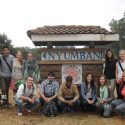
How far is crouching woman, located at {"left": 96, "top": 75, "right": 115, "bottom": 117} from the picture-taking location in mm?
10586

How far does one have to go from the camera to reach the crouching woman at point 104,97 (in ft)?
34.7

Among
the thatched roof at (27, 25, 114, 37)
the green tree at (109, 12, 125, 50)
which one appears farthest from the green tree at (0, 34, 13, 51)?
the thatched roof at (27, 25, 114, 37)

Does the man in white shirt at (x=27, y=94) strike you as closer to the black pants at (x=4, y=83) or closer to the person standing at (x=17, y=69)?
the person standing at (x=17, y=69)

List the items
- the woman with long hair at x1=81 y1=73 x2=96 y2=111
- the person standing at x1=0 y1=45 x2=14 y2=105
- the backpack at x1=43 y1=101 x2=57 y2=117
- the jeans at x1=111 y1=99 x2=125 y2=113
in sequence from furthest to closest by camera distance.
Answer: the person standing at x1=0 y1=45 x2=14 y2=105 < the woman with long hair at x1=81 y1=73 x2=96 y2=111 < the backpack at x1=43 y1=101 x2=57 y2=117 < the jeans at x1=111 y1=99 x2=125 y2=113

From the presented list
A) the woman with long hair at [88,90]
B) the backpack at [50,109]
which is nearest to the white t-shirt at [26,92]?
the backpack at [50,109]

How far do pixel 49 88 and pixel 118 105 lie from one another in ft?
6.63

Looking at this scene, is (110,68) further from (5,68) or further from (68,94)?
(5,68)

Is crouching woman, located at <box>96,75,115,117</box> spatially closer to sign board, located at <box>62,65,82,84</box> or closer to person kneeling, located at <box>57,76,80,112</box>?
person kneeling, located at <box>57,76,80,112</box>

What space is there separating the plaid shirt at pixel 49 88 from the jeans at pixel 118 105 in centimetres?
168

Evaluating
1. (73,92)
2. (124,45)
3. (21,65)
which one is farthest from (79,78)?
(124,45)

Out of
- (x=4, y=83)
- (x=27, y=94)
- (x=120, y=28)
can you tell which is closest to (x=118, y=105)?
(x=27, y=94)

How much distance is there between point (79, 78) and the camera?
11.7 meters

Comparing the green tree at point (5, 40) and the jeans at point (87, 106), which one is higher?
the green tree at point (5, 40)

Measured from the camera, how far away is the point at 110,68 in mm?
11117
